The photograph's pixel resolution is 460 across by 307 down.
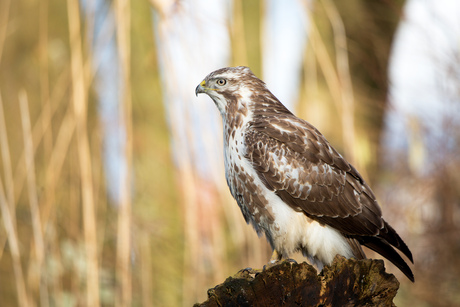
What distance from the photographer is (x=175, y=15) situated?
11.9 ft

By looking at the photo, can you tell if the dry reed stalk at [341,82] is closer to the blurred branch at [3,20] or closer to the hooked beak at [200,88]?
the hooked beak at [200,88]

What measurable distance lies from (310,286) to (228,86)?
1.49 metres

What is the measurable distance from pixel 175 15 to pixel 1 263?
3143 mm

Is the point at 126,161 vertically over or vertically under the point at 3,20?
under

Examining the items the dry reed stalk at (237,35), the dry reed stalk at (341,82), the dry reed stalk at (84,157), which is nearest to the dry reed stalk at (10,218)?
the dry reed stalk at (84,157)

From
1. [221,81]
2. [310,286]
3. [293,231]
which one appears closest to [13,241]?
[221,81]

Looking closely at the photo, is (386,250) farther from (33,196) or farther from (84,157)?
(33,196)

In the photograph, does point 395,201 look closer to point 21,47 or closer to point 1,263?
point 1,263

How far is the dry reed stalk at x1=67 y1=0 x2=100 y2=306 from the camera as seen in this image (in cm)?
355

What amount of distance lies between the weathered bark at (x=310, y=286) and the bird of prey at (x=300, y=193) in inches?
27.3

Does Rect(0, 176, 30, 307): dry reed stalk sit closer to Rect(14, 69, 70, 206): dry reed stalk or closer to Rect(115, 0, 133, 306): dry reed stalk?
Rect(14, 69, 70, 206): dry reed stalk

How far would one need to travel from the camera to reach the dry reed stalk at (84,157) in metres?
3.55

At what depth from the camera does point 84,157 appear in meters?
3.54

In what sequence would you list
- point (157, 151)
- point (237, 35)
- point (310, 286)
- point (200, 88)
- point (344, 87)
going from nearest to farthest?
point (310, 286) < point (200, 88) < point (237, 35) < point (344, 87) < point (157, 151)
